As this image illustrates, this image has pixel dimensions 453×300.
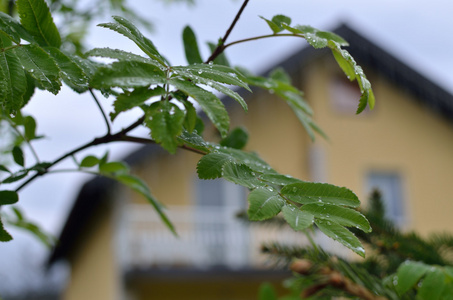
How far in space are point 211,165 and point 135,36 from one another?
19cm

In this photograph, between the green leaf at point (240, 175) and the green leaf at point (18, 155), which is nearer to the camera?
the green leaf at point (240, 175)

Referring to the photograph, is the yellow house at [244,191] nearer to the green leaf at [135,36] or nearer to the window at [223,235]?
the window at [223,235]

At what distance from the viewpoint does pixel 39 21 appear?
2.81 feet

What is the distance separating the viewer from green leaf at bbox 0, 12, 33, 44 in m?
0.80

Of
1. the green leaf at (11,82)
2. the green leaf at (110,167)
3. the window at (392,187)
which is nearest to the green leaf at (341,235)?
the green leaf at (11,82)

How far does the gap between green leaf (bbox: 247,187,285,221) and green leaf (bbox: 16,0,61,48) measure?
401mm

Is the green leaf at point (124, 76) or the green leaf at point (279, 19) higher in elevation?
the green leaf at point (279, 19)

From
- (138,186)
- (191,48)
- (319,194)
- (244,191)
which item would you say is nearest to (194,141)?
(319,194)

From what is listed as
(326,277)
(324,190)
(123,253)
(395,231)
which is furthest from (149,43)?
(123,253)

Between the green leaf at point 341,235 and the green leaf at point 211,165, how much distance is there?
135 mm

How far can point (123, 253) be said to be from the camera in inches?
419

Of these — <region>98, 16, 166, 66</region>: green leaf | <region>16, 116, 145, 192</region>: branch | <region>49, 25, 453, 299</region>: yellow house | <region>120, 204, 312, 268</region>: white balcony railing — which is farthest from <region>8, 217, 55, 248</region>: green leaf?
<region>120, 204, 312, 268</region>: white balcony railing

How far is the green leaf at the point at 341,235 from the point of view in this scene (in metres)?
0.65

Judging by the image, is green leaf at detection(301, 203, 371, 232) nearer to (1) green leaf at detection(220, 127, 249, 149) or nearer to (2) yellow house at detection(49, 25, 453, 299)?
(1) green leaf at detection(220, 127, 249, 149)
